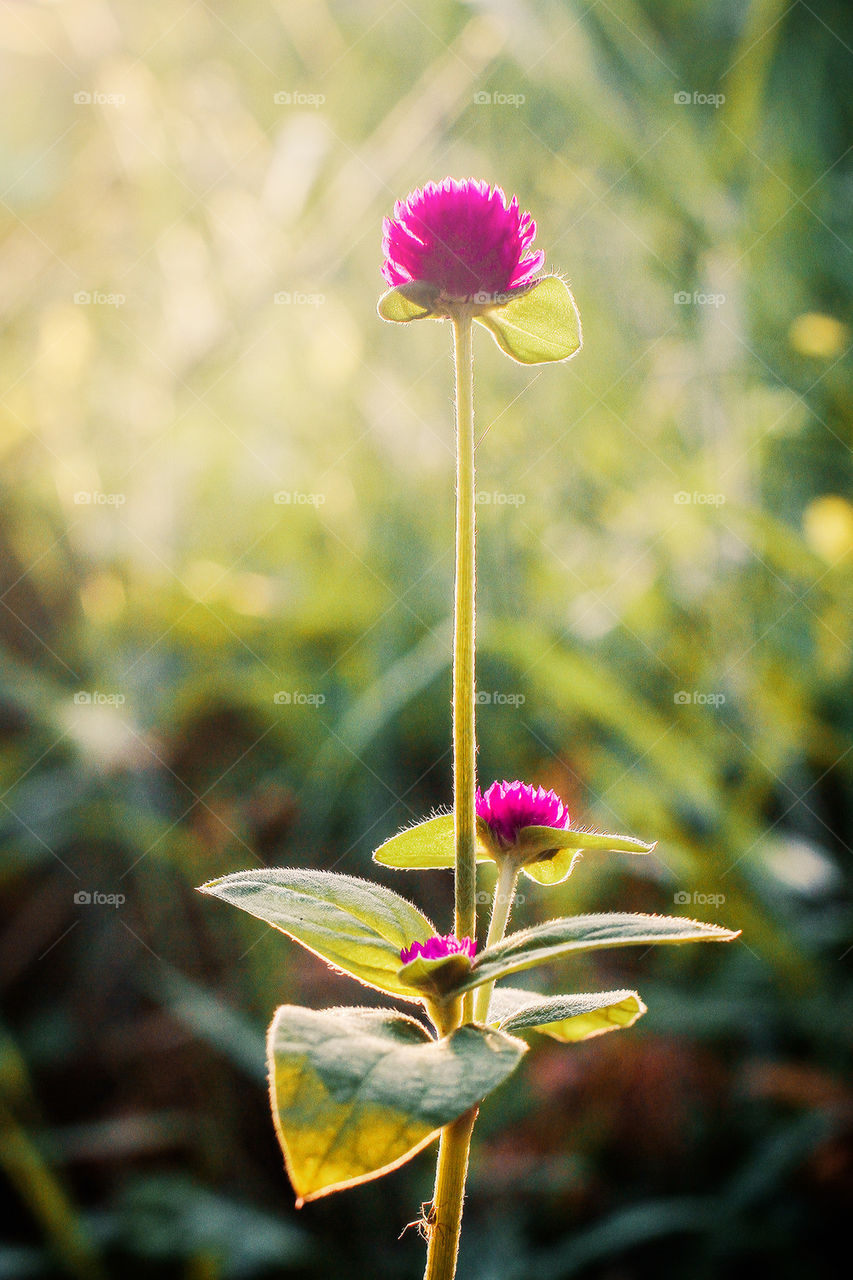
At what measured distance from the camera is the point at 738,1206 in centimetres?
125

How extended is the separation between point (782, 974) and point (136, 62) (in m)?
2.02

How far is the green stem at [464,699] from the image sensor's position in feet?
1.18

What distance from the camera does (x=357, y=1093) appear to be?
27cm

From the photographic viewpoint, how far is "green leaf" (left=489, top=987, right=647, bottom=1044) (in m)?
0.37

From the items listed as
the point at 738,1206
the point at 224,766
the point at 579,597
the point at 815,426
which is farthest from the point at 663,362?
the point at 738,1206

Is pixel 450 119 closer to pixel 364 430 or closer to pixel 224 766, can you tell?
pixel 364 430
